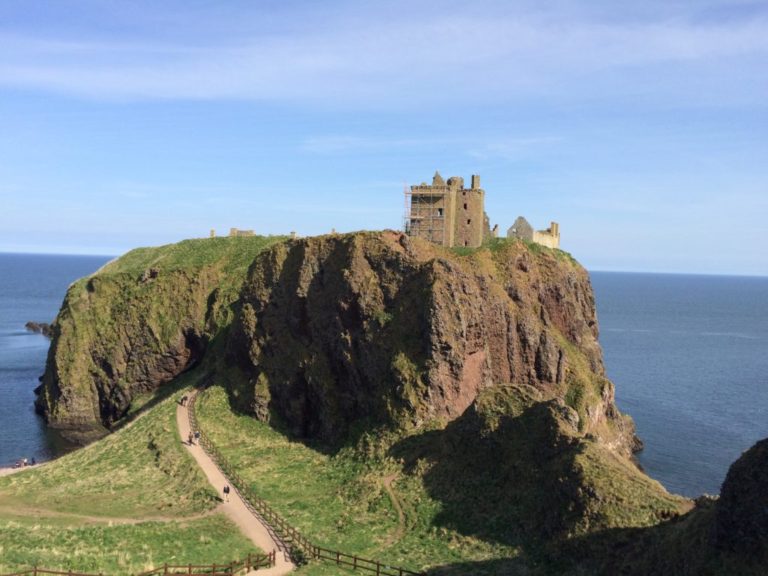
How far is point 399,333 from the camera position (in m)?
55.7

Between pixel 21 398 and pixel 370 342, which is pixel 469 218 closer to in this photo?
pixel 370 342

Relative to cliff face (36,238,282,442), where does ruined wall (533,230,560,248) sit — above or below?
above

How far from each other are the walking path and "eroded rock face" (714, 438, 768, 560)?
2193cm

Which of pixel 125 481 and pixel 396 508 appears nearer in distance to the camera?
pixel 396 508

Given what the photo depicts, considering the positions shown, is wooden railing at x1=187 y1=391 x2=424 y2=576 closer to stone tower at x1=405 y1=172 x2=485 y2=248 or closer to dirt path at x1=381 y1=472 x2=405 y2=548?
dirt path at x1=381 y1=472 x2=405 y2=548

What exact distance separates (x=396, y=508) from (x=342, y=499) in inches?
185

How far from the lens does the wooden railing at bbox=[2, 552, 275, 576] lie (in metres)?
31.4

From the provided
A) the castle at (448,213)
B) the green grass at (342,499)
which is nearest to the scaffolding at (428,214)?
the castle at (448,213)

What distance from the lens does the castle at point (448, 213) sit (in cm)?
7019

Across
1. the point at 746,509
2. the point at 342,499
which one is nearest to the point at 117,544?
the point at 342,499

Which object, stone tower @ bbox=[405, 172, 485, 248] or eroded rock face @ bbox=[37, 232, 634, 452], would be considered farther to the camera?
stone tower @ bbox=[405, 172, 485, 248]

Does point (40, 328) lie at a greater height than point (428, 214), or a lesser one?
lesser

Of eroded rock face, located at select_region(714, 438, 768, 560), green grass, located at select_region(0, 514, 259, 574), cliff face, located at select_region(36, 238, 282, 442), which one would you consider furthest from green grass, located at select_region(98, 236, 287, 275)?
eroded rock face, located at select_region(714, 438, 768, 560)

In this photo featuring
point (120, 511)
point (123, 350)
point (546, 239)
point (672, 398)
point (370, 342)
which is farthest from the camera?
point (672, 398)
